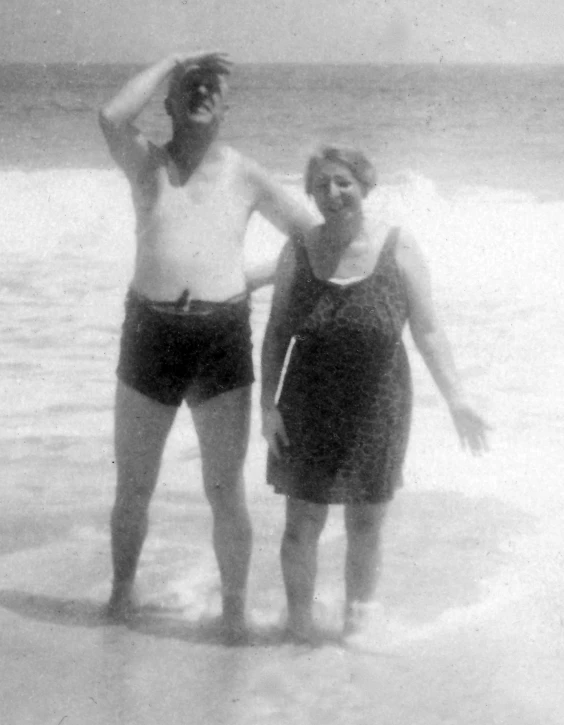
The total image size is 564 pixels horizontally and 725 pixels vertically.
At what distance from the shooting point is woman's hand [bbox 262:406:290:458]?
10.5ft

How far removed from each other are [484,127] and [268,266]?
123ft

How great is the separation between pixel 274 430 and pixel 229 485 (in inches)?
10.4

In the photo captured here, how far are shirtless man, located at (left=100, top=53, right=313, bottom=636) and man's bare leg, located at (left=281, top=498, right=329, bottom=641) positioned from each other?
231 millimetres

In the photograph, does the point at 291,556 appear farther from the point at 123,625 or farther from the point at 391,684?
the point at 123,625

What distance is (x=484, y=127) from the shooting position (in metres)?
39.0

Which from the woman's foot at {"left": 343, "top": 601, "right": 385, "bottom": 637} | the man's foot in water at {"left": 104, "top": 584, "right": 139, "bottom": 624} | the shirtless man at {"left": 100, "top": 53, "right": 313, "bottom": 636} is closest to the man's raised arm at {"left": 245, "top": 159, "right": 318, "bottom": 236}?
the shirtless man at {"left": 100, "top": 53, "right": 313, "bottom": 636}

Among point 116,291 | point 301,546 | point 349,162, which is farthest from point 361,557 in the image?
point 116,291

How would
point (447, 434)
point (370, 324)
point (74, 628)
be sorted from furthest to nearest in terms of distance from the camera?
point (447, 434) < point (74, 628) < point (370, 324)

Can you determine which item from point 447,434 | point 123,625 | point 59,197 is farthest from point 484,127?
point 123,625

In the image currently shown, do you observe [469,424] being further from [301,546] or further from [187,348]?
[187,348]

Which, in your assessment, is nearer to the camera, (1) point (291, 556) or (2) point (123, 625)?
(1) point (291, 556)

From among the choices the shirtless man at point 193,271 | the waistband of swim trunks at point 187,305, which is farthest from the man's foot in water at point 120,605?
the waistband of swim trunks at point 187,305

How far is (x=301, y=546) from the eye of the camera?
131 inches

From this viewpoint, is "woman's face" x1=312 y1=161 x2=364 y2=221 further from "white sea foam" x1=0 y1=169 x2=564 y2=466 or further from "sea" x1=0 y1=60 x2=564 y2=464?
"white sea foam" x1=0 y1=169 x2=564 y2=466
